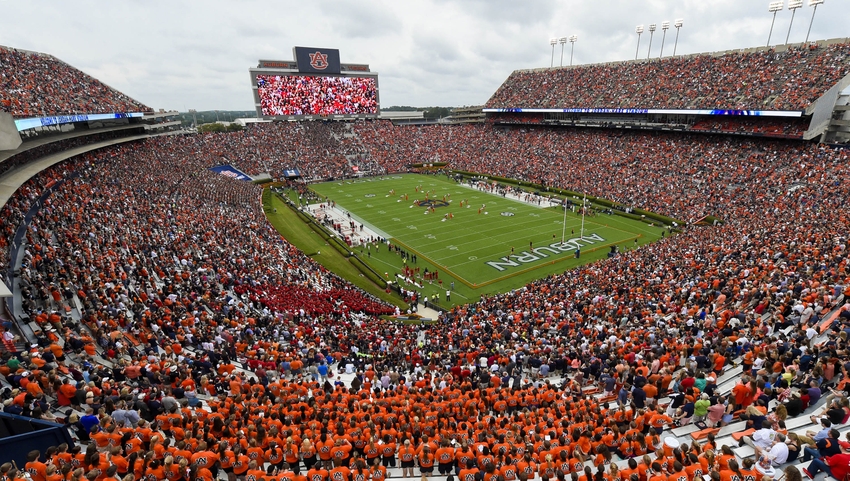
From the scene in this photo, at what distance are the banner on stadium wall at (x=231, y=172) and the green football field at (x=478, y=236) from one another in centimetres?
1305

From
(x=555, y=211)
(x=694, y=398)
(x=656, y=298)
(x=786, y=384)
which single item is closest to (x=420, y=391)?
(x=694, y=398)

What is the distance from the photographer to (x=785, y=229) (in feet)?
75.6

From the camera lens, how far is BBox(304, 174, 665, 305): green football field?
1189 inches

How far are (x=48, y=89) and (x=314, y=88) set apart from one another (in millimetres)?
48025

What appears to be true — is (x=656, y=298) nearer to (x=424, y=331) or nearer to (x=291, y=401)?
(x=424, y=331)

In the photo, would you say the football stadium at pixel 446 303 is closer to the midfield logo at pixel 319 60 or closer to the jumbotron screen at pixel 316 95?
the jumbotron screen at pixel 316 95

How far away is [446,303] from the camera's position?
26.8 metres

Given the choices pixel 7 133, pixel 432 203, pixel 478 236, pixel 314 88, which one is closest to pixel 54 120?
pixel 7 133

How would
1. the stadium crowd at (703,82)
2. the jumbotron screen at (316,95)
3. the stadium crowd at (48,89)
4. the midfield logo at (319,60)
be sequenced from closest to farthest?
the stadium crowd at (48,89) < the stadium crowd at (703,82) < the jumbotron screen at (316,95) < the midfield logo at (319,60)

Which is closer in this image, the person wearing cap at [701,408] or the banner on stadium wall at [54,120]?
the person wearing cap at [701,408]

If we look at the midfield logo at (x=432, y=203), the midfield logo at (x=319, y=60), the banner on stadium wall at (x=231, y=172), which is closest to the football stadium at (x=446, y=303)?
the midfield logo at (x=432, y=203)

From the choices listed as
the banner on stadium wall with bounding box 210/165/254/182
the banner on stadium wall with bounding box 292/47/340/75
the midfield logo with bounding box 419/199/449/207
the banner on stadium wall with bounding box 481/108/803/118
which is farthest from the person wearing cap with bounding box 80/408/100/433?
the banner on stadium wall with bounding box 292/47/340/75

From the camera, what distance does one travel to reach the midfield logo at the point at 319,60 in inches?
2990

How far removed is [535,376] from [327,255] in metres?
23.9
